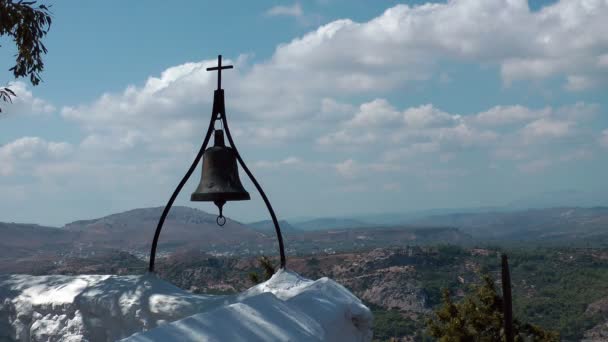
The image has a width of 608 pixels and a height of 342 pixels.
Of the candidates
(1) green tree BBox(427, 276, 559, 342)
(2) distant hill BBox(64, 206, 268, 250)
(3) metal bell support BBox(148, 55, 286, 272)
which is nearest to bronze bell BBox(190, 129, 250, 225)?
(3) metal bell support BBox(148, 55, 286, 272)

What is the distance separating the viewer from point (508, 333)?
4.21 m

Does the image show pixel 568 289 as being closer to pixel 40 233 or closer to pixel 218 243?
pixel 218 243

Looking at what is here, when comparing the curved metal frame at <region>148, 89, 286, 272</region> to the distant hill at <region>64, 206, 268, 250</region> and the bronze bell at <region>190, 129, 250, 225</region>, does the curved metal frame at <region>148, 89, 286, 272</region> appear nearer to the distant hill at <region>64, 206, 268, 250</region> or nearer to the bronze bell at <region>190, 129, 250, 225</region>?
the bronze bell at <region>190, 129, 250, 225</region>

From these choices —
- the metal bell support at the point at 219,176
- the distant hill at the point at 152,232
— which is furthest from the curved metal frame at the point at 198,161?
the distant hill at the point at 152,232

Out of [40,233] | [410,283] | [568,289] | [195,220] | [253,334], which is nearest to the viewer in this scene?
[253,334]

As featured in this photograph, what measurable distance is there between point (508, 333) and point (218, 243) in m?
146

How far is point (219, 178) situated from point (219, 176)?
2 centimetres

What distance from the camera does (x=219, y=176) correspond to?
5.06 m

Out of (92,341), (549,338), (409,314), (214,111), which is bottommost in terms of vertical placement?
(409,314)

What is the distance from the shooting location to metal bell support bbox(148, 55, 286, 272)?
497 cm

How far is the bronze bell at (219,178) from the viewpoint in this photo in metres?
4.96

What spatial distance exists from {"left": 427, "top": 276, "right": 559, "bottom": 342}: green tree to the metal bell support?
8.15 meters

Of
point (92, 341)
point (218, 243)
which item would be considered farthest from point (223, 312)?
point (218, 243)

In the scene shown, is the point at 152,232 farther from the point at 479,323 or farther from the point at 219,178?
the point at 219,178
